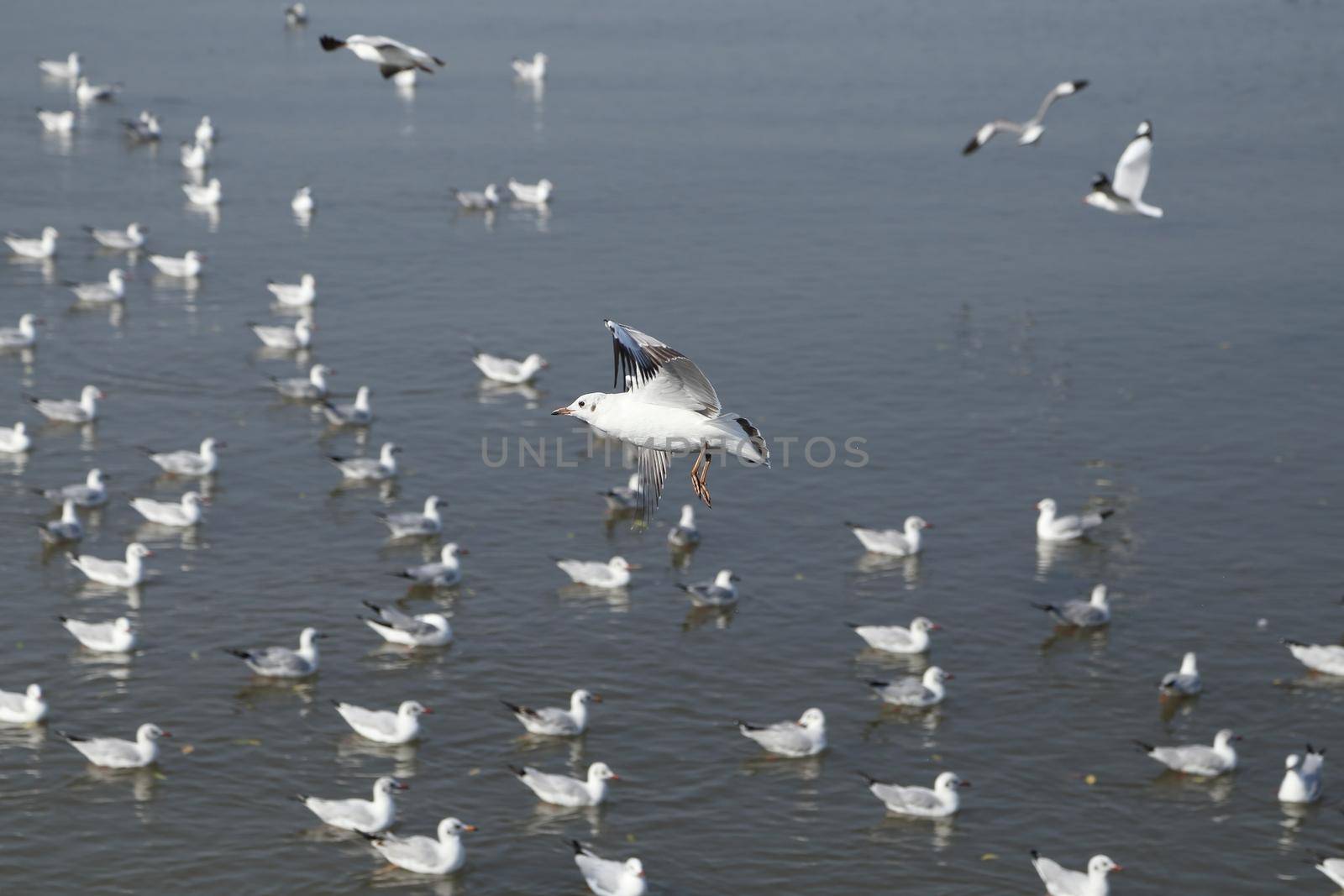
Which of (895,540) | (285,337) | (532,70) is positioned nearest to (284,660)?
(895,540)

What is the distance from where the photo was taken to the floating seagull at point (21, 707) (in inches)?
1181

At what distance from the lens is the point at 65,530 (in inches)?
1473

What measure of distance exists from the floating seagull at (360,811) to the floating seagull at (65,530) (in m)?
12.6

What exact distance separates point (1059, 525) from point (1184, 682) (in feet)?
24.1

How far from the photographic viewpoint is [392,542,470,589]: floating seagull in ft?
117

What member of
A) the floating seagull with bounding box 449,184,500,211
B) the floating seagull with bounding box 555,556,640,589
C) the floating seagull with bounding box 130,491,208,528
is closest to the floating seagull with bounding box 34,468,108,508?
the floating seagull with bounding box 130,491,208,528

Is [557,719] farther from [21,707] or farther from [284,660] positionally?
[21,707]

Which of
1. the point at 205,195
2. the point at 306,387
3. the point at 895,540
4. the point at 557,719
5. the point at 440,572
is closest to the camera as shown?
the point at 557,719

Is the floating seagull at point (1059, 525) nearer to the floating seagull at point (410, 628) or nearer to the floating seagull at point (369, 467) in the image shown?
the floating seagull at point (410, 628)

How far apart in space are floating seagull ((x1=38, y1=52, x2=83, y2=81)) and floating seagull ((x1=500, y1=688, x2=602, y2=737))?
2818 inches

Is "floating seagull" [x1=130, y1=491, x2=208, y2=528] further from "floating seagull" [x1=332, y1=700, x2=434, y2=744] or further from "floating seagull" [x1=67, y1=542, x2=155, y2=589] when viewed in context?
"floating seagull" [x1=332, y1=700, x2=434, y2=744]

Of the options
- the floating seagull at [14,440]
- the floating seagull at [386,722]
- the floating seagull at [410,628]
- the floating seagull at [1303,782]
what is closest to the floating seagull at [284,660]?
the floating seagull at [410,628]

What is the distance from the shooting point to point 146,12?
386 feet

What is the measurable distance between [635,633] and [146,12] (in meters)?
95.8
